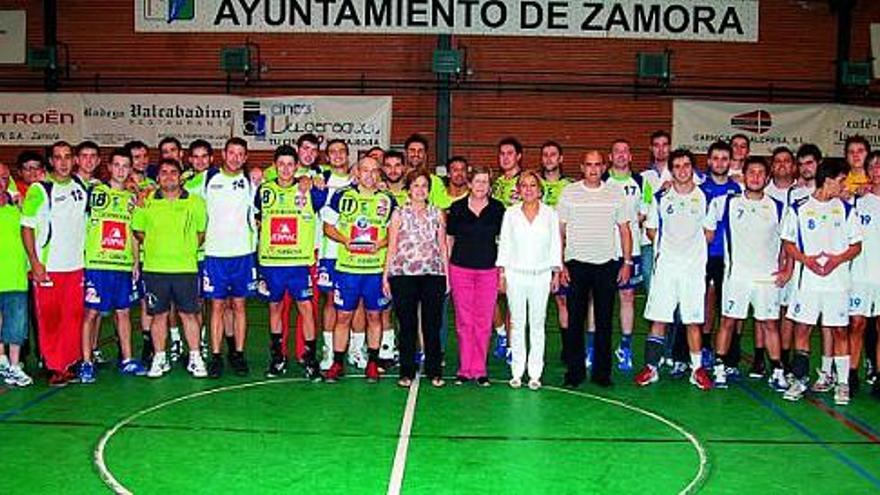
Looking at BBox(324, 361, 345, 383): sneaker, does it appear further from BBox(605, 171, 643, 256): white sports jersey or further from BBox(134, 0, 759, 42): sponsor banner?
BBox(134, 0, 759, 42): sponsor banner

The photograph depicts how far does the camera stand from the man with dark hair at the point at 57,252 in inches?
313

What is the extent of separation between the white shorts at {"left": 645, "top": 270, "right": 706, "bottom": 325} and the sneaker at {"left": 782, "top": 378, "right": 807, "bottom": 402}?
2.87ft

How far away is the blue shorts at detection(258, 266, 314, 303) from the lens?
8492mm

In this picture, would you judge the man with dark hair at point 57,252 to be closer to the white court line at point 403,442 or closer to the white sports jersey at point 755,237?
the white court line at point 403,442

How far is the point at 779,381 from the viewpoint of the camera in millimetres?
8438

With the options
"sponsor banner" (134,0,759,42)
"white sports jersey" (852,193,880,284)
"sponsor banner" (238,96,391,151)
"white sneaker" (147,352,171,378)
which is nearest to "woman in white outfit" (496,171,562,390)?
"white sports jersey" (852,193,880,284)

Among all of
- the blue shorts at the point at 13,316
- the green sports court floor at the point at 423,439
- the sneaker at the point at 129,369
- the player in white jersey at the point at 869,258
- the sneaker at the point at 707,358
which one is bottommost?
the green sports court floor at the point at 423,439

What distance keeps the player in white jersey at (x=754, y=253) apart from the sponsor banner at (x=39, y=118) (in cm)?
1179

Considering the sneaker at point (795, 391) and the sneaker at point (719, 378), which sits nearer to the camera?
the sneaker at point (795, 391)

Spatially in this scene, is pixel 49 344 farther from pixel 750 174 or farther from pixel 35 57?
pixel 35 57

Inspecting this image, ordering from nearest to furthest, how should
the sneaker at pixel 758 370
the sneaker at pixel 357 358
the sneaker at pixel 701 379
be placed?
1. the sneaker at pixel 701 379
2. the sneaker at pixel 758 370
3. the sneaker at pixel 357 358

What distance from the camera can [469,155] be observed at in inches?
665

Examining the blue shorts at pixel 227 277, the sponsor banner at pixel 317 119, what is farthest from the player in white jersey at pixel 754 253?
the sponsor banner at pixel 317 119

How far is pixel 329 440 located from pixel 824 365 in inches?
168
